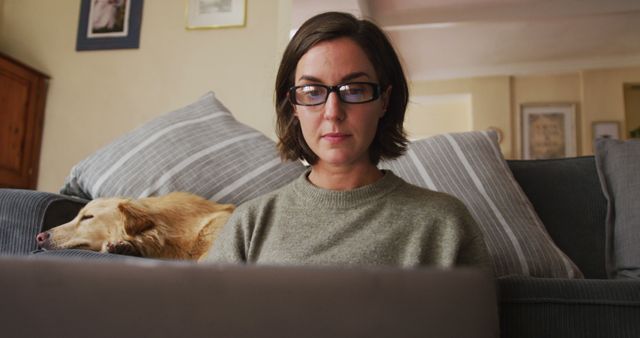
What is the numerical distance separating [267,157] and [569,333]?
2.77 ft

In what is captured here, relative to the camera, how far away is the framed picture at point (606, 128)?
19.7 feet

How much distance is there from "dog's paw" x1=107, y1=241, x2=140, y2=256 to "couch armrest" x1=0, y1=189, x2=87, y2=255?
0.62ft

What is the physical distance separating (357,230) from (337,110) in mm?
209

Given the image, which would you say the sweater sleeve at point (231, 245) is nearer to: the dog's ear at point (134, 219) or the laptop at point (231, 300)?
the dog's ear at point (134, 219)

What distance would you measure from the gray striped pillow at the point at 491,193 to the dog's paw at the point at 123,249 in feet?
2.25

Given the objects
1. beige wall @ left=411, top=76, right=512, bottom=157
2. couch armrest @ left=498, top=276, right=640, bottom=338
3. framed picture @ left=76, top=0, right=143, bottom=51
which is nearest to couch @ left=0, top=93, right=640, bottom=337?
couch armrest @ left=498, top=276, right=640, bottom=338

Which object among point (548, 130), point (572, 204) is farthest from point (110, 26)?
point (548, 130)

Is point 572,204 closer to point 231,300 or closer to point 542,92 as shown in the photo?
point 231,300

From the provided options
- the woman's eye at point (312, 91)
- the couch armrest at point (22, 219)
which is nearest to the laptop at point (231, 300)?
the woman's eye at point (312, 91)

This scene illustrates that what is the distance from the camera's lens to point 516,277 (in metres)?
0.83

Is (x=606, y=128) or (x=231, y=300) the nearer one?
(x=231, y=300)

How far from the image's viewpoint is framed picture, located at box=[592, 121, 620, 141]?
602 cm

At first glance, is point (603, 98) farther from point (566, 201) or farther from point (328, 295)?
point (328, 295)

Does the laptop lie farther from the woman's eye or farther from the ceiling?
the ceiling
